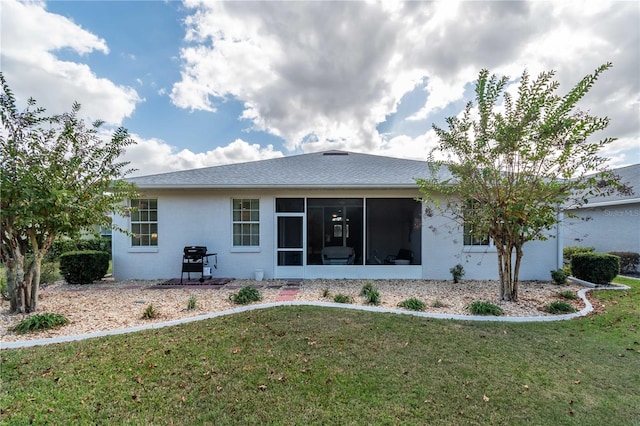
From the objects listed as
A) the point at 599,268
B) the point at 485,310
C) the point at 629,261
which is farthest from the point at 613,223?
the point at 485,310

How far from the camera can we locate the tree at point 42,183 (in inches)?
198

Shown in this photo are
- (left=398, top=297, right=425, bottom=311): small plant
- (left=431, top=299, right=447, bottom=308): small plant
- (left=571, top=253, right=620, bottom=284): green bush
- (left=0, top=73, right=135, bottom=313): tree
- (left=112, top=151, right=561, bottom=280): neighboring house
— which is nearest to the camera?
(left=0, top=73, right=135, bottom=313): tree

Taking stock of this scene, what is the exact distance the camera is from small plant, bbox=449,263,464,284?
902cm

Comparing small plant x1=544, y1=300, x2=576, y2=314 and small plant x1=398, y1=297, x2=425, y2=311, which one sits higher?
small plant x1=398, y1=297, x2=425, y2=311

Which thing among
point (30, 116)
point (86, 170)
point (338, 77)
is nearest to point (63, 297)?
point (86, 170)

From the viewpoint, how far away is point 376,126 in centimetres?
1509

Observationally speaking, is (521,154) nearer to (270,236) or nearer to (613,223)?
(270,236)

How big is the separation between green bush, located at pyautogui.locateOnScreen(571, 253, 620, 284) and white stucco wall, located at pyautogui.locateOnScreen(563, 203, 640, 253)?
2759 millimetres

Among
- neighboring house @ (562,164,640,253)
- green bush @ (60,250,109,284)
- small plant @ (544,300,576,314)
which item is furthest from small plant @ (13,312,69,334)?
neighboring house @ (562,164,640,253)

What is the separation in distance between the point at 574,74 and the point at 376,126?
28.1 ft

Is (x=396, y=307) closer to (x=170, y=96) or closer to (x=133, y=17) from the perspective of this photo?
(x=133, y=17)

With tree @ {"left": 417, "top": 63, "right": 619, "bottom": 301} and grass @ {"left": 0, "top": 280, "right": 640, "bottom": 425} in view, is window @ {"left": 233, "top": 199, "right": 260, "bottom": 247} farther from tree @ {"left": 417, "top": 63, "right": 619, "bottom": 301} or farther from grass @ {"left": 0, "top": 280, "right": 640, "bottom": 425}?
tree @ {"left": 417, "top": 63, "right": 619, "bottom": 301}

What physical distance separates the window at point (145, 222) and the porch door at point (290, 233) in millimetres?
4086

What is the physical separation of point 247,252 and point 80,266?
486 centimetres
